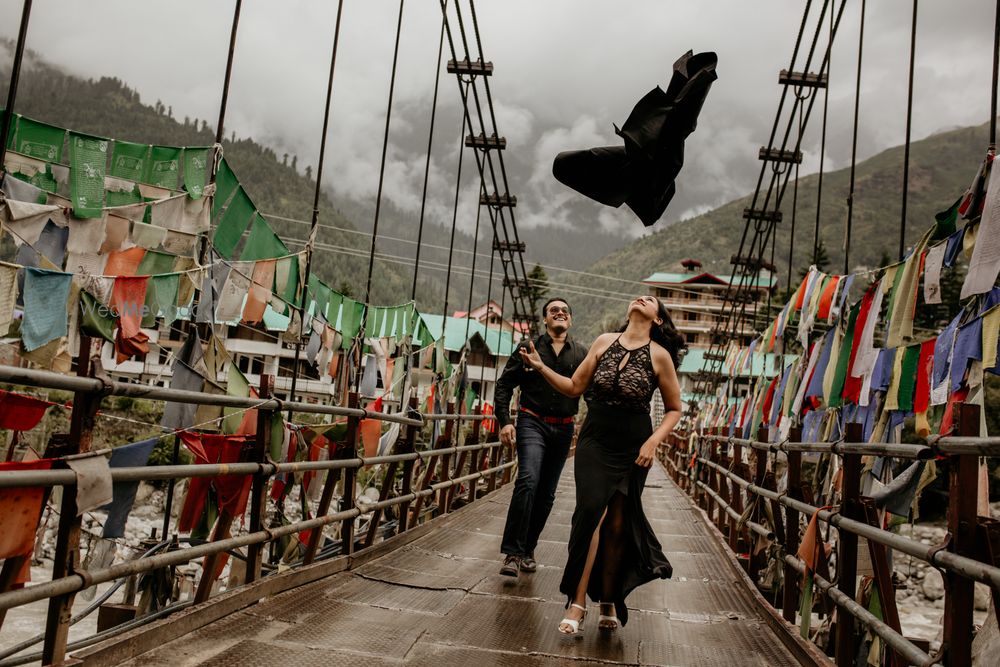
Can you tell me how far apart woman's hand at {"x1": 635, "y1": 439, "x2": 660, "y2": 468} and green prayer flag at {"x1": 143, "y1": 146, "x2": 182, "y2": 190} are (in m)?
6.96

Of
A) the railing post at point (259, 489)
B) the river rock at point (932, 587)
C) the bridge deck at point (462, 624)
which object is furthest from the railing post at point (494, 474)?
the river rock at point (932, 587)

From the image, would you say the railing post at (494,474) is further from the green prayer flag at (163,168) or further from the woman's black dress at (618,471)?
the woman's black dress at (618,471)

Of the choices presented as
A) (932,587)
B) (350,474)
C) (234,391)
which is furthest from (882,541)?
(932,587)

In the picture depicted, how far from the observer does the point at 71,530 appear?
2.22m

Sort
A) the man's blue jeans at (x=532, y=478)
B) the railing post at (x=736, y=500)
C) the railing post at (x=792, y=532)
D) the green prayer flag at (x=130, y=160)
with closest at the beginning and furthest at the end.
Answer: the railing post at (x=792, y=532) < the man's blue jeans at (x=532, y=478) < the railing post at (x=736, y=500) < the green prayer flag at (x=130, y=160)

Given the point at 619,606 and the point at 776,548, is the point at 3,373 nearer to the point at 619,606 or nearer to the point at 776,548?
the point at 619,606

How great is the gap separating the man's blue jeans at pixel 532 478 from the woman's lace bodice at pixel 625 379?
3.99 ft

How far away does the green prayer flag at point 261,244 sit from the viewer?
8.35 meters

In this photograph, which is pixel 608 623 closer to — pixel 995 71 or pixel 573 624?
pixel 573 624

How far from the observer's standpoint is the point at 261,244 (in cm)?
866

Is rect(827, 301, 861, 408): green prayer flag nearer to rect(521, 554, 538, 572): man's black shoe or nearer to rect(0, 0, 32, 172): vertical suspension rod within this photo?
rect(521, 554, 538, 572): man's black shoe

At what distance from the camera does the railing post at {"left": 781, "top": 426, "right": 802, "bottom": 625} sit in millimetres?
3820

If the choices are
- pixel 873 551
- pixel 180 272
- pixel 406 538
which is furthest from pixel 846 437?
pixel 180 272

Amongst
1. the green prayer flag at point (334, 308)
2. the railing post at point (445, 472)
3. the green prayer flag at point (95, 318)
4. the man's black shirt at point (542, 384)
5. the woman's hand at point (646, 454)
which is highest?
the green prayer flag at point (334, 308)
